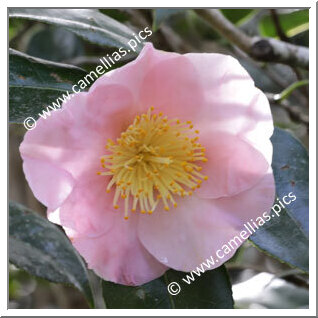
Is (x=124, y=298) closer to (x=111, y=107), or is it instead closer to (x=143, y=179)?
(x=143, y=179)

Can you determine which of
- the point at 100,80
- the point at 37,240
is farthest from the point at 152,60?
the point at 37,240

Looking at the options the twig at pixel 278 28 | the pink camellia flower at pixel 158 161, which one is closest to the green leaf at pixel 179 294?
the pink camellia flower at pixel 158 161

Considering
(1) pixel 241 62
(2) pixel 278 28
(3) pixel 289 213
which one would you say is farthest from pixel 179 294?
(1) pixel 241 62

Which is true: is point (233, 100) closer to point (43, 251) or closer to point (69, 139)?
point (69, 139)

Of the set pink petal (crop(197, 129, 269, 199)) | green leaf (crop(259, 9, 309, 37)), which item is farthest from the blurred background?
pink petal (crop(197, 129, 269, 199))

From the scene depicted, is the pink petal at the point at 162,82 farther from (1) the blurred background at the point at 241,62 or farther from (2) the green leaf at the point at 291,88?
(2) the green leaf at the point at 291,88

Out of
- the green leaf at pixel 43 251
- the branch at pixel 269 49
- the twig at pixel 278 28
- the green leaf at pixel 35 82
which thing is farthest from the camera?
the twig at pixel 278 28

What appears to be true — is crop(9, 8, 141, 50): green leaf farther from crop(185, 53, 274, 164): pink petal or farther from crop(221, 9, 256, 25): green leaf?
crop(221, 9, 256, 25): green leaf

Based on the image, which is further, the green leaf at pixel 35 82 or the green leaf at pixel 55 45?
the green leaf at pixel 55 45
